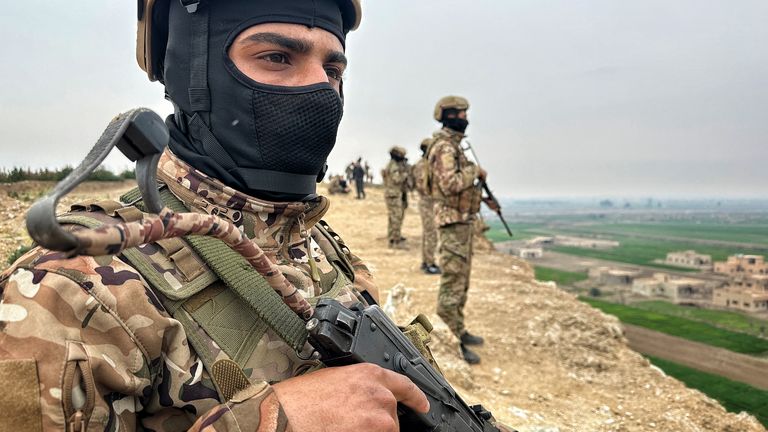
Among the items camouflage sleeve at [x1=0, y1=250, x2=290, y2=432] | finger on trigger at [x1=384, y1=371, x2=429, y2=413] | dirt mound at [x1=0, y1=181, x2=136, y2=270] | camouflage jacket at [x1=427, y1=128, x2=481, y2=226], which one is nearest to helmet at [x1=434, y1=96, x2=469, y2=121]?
camouflage jacket at [x1=427, y1=128, x2=481, y2=226]

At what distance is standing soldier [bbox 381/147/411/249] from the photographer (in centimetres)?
1193

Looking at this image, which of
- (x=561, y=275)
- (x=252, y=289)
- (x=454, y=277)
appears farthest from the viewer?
(x=561, y=275)

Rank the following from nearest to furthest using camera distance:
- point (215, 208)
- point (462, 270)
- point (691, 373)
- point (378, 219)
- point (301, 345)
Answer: point (301, 345)
point (215, 208)
point (462, 270)
point (691, 373)
point (378, 219)

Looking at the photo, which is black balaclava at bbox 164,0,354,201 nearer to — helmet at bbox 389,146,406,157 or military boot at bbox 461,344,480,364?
military boot at bbox 461,344,480,364

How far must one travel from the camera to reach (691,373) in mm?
6457

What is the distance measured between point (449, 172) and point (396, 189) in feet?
20.9

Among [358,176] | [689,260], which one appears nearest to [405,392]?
[689,260]

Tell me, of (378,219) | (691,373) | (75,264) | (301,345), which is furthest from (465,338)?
(378,219)

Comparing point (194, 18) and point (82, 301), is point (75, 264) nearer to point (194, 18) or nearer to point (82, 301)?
point (82, 301)

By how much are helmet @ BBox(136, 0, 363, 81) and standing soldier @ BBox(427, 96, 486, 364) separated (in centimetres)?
410

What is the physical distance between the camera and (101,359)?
873 millimetres

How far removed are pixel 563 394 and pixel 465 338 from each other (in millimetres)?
1301

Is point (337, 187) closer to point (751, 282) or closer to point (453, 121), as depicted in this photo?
point (751, 282)

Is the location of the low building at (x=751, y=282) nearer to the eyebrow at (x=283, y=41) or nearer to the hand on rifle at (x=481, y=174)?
the hand on rifle at (x=481, y=174)
